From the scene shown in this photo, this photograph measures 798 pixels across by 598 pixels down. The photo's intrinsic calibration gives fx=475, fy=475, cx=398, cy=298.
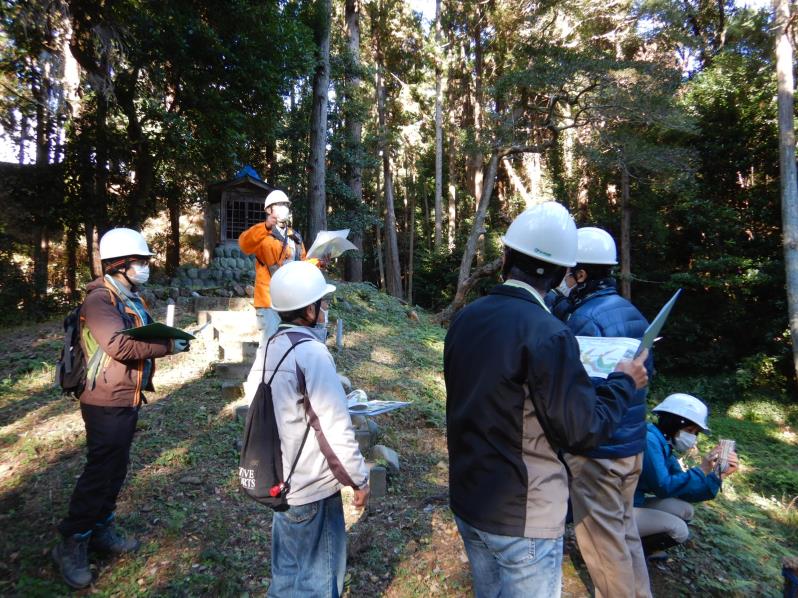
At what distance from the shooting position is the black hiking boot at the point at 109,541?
2.98 meters

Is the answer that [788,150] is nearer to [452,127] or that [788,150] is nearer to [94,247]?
[452,127]

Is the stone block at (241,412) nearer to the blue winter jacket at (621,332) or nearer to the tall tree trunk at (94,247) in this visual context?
the blue winter jacket at (621,332)

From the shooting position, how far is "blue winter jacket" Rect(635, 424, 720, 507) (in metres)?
2.85

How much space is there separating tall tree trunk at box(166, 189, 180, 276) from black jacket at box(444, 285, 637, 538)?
15.3m

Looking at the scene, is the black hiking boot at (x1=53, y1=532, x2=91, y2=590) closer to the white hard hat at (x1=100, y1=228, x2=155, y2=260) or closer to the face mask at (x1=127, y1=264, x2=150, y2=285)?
the face mask at (x1=127, y1=264, x2=150, y2=285)

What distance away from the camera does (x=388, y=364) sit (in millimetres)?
7480

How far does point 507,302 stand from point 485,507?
27.2 inches

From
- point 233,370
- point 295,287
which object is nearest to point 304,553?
point 295,287

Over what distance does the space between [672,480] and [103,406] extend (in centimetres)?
339

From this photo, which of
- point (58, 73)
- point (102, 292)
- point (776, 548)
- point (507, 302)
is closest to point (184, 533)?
point (102, 292)

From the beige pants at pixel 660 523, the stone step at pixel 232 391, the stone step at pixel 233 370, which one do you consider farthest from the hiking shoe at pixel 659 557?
the stone step at pixel 233 370

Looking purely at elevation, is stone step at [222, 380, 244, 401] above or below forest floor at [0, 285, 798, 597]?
above

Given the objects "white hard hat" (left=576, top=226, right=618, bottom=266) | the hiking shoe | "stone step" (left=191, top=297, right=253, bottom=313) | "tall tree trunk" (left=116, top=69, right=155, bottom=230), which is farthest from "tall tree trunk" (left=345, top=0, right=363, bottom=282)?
Answer: "white hard hat" (left=576, top=226, right=618, bottom=266)

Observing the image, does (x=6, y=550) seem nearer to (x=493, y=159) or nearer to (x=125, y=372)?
(x=125, y=372)
